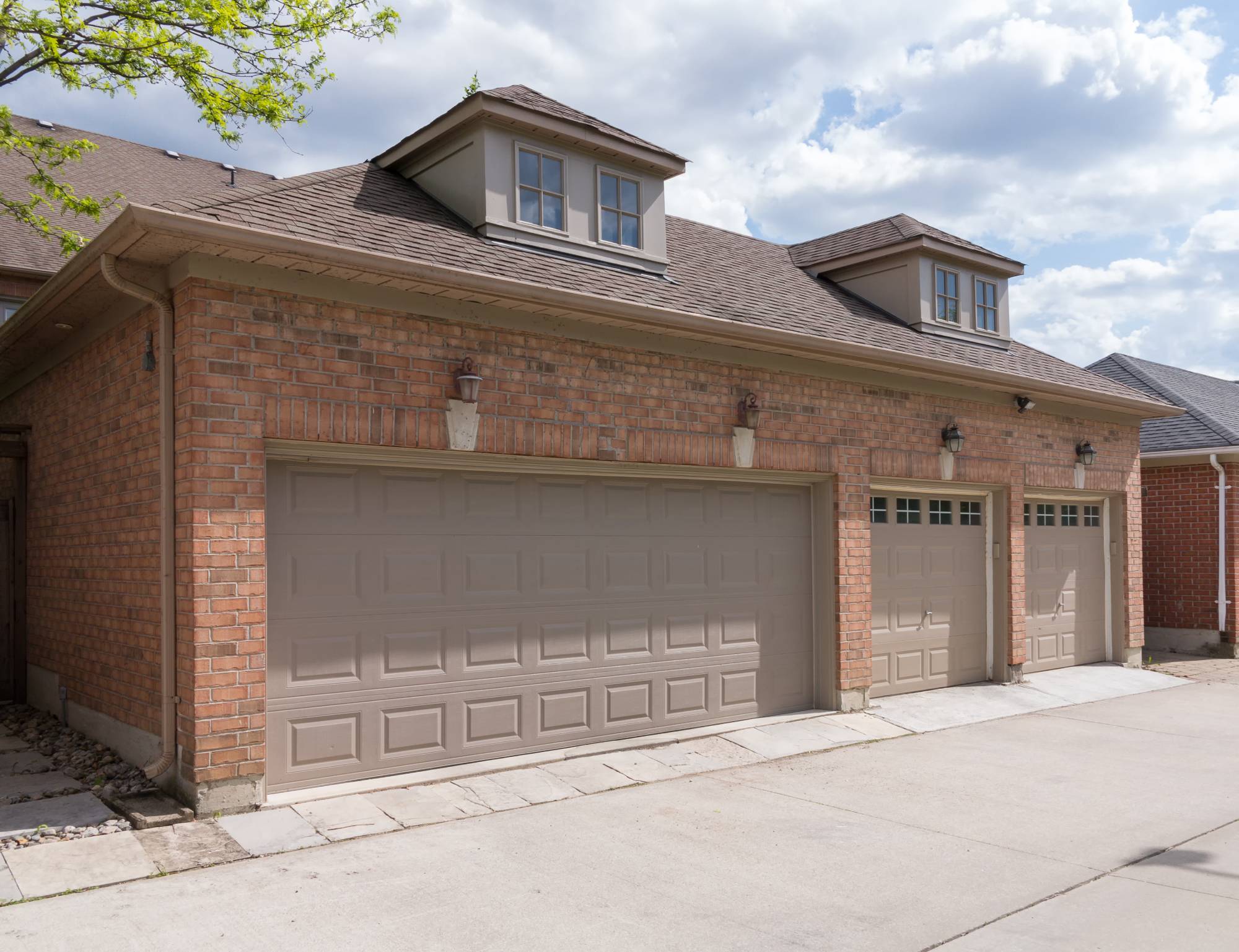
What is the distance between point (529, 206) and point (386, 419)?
10.4 feet

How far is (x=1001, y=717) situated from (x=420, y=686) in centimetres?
642

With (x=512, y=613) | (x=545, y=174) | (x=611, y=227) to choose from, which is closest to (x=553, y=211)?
(x=545, y=174)

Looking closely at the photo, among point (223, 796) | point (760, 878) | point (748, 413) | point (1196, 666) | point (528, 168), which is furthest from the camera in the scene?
point (1196, 666)

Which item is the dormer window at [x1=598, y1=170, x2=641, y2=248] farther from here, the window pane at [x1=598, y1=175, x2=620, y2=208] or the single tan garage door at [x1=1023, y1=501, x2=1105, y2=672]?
the single tan garage door at [x1=1023, y1=501, x2=1105, y2=672]

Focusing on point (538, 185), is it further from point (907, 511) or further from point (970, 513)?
point (970, 513)

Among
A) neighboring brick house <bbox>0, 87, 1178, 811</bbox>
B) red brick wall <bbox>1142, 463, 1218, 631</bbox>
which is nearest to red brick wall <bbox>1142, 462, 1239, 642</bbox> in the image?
red brick wall <bbox>1142, 463, 1218, 631</bbox>

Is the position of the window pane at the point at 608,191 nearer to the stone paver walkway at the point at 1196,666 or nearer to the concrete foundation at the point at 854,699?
the concrete foundation at the point at 854,699

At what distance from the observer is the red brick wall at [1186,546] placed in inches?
618

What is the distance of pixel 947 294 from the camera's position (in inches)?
524

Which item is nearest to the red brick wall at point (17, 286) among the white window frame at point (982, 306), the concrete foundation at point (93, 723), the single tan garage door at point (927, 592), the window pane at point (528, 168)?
the concrete foundation at point (93, 723)

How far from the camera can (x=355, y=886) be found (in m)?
5.27

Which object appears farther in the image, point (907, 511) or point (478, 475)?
point (907, 511)

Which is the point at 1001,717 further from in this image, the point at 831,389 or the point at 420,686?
the point at 420,686

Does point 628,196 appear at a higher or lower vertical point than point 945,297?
higher
